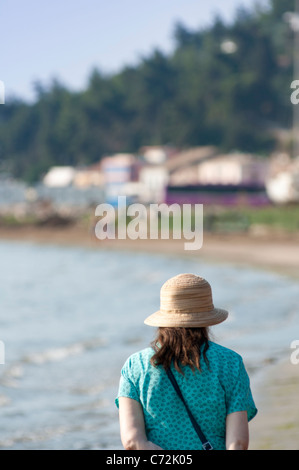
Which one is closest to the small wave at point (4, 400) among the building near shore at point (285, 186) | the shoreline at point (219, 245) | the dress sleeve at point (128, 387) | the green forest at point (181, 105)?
the dress sleeve at point (128, 387)

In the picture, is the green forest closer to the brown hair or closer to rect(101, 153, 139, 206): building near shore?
rect(101, 153, 139, 206): building near shore

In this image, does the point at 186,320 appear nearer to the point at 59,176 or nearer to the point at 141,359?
the point at 141,359

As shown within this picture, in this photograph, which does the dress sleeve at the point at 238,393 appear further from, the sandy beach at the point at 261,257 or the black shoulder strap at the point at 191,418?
the sandy beach at the point at 261,257

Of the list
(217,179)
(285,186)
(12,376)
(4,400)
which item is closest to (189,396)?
(4,400)

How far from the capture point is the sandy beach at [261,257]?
335 inches

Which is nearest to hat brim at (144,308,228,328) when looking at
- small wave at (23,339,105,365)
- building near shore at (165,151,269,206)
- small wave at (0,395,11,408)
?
small wave at (0,395,11,408)

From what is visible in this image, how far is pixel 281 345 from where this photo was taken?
582 inches

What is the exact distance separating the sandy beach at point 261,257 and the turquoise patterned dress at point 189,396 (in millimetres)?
4683

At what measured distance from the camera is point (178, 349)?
10.5 ft

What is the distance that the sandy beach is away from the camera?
27.9 ft

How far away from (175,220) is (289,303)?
1355 inches

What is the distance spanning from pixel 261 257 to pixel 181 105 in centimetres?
7568

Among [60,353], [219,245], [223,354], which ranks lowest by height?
[223,354]

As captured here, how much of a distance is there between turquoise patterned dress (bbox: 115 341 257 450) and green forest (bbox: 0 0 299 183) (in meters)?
106
